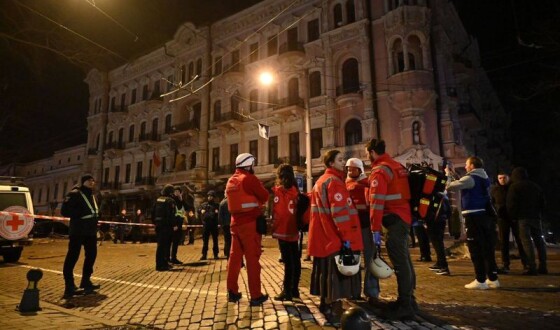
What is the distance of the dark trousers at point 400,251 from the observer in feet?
12.4

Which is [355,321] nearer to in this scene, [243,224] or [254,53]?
[243,224]

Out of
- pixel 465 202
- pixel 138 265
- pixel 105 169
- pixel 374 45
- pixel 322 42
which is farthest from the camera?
pixel 105 169

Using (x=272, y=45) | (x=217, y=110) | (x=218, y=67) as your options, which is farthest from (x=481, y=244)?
(x=218, y=67)

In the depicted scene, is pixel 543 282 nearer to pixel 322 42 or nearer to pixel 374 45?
pixel 374 45

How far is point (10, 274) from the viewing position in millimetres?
7496

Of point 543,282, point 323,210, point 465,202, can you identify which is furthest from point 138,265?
point 543,282

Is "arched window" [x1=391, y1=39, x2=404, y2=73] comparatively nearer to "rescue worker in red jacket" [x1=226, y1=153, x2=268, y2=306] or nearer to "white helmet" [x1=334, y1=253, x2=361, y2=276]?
"rescue worker in red jacket" [x1=226, y1=153, x2=268, y2=306]

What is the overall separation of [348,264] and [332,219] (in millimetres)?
500

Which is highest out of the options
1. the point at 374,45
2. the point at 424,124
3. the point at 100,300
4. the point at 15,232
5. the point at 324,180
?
Answer: the point at 374,45

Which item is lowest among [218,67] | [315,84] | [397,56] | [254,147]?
[254,147]

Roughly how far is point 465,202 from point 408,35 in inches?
700

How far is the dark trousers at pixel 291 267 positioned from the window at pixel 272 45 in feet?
75.1

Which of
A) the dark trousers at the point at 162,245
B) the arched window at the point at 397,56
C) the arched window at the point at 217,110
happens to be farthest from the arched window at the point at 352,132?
the dark trousers at the point at 162,245

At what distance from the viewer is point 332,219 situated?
12.2 ft
